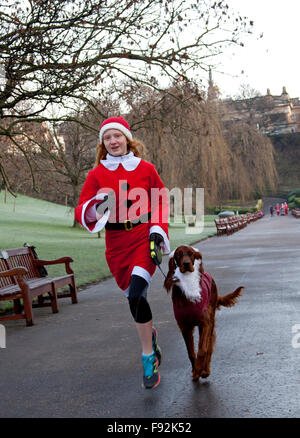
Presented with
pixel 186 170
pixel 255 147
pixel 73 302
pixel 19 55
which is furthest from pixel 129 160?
pixel 255 147

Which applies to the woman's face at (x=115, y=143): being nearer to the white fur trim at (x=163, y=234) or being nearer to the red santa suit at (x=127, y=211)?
the red santa suit at (x=127, y=211)

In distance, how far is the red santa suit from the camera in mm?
4703

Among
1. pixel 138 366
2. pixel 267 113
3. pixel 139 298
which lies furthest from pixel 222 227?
pixel 267 113

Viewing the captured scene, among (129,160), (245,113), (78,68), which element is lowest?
(129,160)

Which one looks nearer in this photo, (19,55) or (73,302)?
(73,302)

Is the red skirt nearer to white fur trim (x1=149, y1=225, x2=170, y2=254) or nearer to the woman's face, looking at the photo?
white fur trim (x1=149, y1=225, x2=170, y2=254)

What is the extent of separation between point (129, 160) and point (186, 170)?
32803mm

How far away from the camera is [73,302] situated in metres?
10.1

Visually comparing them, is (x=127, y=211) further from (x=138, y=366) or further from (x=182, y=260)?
(x=138, y=366)

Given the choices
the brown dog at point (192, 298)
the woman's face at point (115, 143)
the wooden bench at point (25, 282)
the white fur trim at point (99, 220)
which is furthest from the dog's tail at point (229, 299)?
the wooden bench at point (25, 282)

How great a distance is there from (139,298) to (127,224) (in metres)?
0.56

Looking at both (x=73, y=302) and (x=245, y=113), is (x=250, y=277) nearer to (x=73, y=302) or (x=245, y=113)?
(x=73, y=302)

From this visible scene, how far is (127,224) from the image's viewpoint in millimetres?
4711
